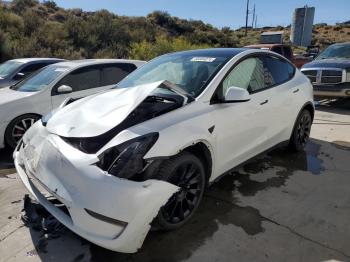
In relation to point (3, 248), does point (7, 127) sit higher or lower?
higher

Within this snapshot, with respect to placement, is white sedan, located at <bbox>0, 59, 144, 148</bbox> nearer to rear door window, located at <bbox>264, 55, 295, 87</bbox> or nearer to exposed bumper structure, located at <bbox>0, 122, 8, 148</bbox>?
exposed bumper structure, located at <bbox>0, 122, 8, 148</bbox>

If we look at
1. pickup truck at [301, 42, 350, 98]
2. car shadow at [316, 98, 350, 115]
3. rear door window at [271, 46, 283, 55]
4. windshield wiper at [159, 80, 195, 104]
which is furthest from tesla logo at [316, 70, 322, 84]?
windshield wiper at [159, 80, 195, 104]

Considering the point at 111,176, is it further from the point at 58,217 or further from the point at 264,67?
the point at 264,67

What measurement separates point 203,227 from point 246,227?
1.34ft

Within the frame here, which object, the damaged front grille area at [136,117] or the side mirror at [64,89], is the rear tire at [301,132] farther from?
the side mirror at [64,89]

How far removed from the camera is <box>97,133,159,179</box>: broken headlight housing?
2656 mm

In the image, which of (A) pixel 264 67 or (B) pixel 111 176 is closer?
(B) pixel 111 176

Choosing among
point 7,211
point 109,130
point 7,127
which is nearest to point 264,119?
point 109,130

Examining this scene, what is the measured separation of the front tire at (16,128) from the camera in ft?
18.3

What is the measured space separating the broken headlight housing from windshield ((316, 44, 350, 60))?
29.4 ft

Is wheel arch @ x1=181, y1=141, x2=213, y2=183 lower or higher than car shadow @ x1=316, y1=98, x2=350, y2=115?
higher

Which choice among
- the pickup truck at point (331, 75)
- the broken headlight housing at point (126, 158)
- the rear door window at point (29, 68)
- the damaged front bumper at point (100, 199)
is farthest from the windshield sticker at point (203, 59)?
the rear door window at point (29, 68)

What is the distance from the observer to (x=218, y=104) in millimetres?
3570

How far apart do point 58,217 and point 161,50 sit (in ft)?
57.3
